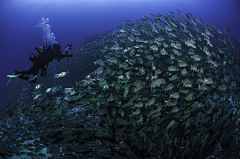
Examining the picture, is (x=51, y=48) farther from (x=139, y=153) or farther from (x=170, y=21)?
(x=170, y=21)

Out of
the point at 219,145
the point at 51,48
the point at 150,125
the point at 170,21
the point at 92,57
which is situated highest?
the point at 170,21

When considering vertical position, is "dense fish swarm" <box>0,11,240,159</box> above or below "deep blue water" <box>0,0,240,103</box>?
below

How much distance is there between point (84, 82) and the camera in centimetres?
441

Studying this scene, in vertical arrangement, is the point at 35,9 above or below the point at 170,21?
above

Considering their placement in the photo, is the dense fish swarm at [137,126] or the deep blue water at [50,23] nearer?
the dense fish swarm at [137,126]

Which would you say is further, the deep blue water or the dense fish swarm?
the deep blue water

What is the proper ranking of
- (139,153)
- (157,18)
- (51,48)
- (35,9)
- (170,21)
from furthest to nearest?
1. (35,9)
2. (157,18)
3. (170,21)
4. (51,48)
5. (139,153)

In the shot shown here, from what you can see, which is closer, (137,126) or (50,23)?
(137,126)

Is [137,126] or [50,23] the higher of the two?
[50,23]

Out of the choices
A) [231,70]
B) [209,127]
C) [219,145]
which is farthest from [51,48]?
[231,70]

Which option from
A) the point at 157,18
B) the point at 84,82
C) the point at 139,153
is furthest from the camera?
the point at 157,18

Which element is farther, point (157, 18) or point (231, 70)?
point (157, 18)

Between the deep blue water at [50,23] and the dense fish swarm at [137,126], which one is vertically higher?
the deep blue water at [50,23]

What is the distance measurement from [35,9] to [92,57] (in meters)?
108
